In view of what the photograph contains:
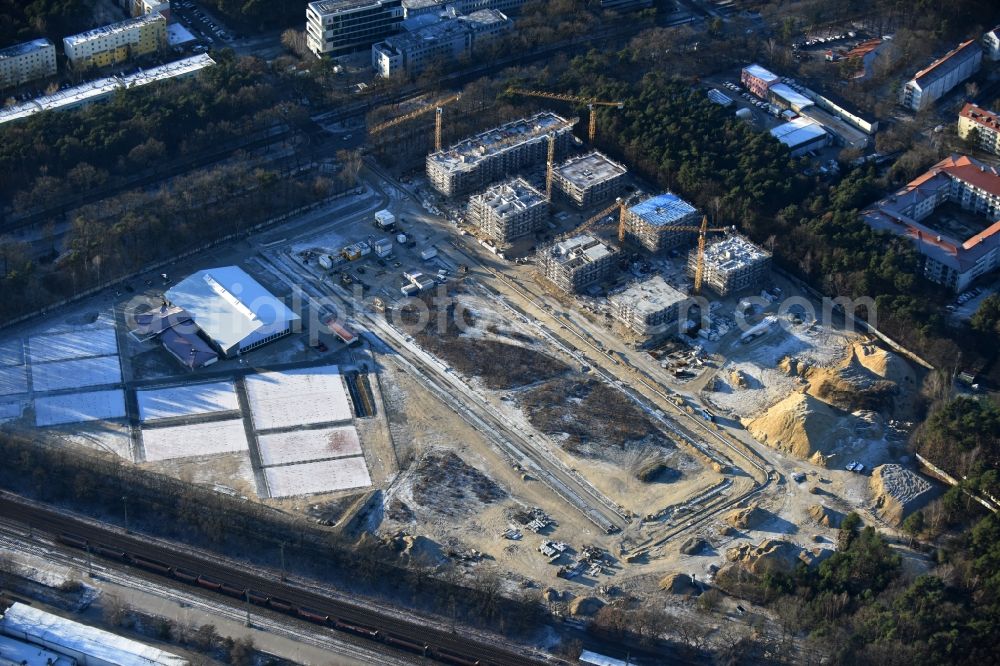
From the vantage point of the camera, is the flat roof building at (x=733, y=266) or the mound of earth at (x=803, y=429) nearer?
the mound of earth at (x=803, y=429)

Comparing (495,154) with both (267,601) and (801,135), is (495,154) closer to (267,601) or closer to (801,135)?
(801,135)

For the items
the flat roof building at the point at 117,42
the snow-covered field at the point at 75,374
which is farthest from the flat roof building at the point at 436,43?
the snow-covered field at the point at 75,374

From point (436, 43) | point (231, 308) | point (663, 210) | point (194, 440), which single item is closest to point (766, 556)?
point (663, 210)

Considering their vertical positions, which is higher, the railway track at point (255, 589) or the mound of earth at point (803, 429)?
the mound of earth at point (803, 429)

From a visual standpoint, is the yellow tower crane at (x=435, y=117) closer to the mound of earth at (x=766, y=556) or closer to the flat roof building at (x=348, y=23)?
the flat roof building at (x=348, y=23)

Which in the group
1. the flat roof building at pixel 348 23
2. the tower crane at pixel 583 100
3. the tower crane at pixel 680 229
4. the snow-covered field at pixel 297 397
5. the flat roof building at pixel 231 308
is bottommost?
the snow-covered field at pixel 297 397

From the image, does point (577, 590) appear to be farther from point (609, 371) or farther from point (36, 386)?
point (36, 386)
